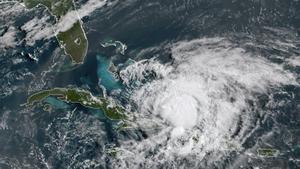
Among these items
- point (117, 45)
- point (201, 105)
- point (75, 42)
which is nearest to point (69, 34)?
point (75, 42)

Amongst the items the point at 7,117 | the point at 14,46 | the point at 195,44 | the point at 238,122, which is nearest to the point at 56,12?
the point at 14,46

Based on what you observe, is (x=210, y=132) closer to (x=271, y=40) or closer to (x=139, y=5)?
(x=271, y=40)

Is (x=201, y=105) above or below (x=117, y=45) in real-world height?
below

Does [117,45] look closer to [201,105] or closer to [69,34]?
[69,34]

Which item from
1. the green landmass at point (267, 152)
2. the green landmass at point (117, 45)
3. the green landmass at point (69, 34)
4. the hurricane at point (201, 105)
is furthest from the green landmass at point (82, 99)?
the green landmass at point (267, 152)

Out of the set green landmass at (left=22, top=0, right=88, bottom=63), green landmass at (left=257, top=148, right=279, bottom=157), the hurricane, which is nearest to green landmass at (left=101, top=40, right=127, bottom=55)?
green landmass at (left=22, top=0, right=88, bottom=63)

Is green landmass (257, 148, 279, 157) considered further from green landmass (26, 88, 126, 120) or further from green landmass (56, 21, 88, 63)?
green landmass (56, 21, 88, 63)

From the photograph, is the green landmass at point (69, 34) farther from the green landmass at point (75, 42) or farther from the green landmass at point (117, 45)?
the green landmass at point (117, 45)
